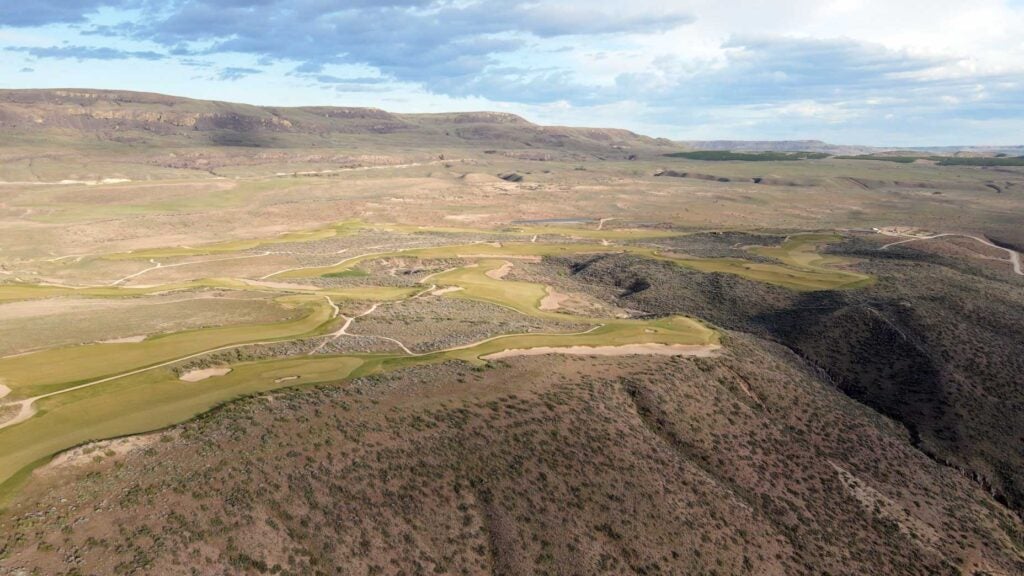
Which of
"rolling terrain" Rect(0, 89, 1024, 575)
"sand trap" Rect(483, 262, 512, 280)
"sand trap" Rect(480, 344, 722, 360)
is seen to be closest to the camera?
"rolling terrain" Rect(0, 89, 1024, 575)

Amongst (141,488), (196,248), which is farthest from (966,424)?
(196,248)

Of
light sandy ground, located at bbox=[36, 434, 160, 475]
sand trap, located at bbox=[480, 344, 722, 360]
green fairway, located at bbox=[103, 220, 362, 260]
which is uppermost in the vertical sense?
light sandy ground, located at bbox=[36, 434, 160, 475]

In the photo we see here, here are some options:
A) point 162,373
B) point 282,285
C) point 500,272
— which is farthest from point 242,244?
point 162,373

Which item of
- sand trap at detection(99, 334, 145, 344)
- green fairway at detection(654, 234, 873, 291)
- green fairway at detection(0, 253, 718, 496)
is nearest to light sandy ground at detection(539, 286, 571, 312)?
green fairway at detection(0, 253, 718, 496)

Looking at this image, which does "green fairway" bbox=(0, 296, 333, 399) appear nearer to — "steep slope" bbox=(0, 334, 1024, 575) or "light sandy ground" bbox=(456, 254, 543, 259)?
"steep slope" bbox=(0, 334, 1024, 575)

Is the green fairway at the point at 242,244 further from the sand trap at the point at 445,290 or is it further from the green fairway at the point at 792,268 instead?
the green fairway at the point at 792,268

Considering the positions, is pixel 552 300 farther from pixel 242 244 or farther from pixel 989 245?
pixel 989 245
